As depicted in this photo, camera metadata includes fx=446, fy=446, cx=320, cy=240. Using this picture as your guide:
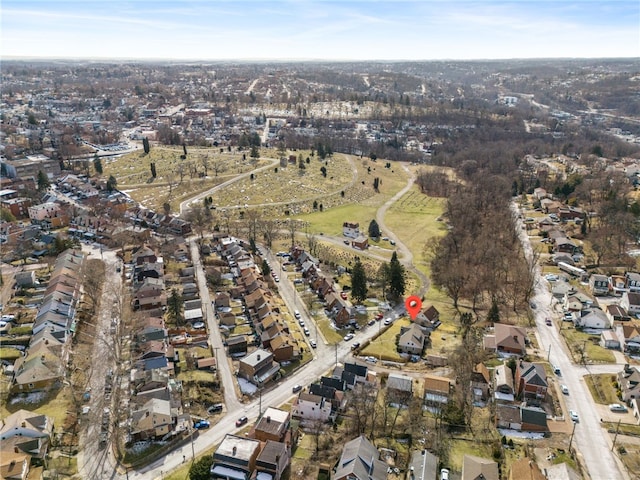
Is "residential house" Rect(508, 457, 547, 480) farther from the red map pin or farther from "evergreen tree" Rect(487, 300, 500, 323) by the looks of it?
the red map pin

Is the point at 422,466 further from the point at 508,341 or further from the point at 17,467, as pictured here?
the point at 17,467

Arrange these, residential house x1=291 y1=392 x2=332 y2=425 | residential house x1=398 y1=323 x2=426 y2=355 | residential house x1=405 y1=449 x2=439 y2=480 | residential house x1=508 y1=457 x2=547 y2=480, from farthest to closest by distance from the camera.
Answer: residential house x1=398 y1=323 x2=426 y2=355, residential house x1=291 y1=392 x2=332 y2=425, residential house x1=405 y1=449 x2=439 y2=480, residential house x1=508 y1=457 x2=547 y2=480

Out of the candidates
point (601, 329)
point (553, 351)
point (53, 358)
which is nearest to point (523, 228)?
point (601, 329)

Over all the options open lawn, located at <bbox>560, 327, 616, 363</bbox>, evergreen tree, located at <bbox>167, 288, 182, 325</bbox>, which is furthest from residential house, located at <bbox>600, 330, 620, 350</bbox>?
evergreen tree, located at <bbox>167, 288, 182, 325</bbox>

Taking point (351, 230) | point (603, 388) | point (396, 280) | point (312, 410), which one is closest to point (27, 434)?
point (312, 410)

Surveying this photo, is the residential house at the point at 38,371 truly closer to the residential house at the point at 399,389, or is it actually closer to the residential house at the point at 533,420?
the residential house at the point at 399,389

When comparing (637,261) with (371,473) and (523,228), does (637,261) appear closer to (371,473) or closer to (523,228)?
(523,228)
